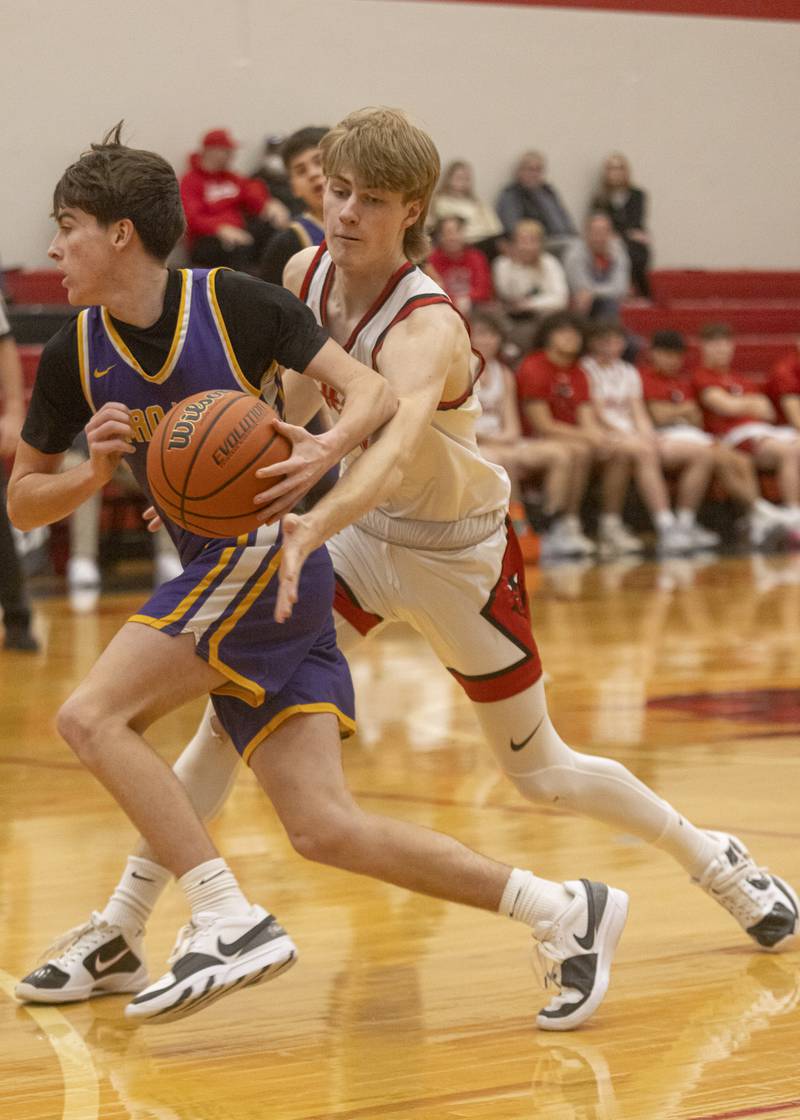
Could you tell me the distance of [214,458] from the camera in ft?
9.20

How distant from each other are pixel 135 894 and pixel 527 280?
10506mm

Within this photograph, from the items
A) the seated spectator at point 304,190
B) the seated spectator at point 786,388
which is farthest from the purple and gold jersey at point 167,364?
the seated spectator at point 786,388

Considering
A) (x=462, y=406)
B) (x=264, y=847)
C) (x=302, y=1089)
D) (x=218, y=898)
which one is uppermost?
(x=462, y=406)

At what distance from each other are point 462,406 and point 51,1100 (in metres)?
1.51

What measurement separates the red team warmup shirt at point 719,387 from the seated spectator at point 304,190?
25.6 feet

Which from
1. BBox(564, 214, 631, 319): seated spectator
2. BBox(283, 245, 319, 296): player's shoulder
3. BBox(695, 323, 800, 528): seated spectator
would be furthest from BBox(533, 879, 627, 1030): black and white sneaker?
BBox(564, 214, 631, 319): seated spectator

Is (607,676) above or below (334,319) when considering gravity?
below

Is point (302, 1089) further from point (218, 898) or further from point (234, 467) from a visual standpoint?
point (234, 467)

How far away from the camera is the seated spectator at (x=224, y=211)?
39.2ft

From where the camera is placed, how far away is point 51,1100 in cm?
279

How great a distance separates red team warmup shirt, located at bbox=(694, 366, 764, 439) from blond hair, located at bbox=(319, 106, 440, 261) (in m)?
10.5

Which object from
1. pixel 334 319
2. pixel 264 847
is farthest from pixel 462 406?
pixel 264 847

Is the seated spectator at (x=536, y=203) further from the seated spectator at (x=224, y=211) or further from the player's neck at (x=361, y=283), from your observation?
the player's neck at (x=361, y=283)

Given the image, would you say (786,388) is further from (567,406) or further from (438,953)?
(438,953)
